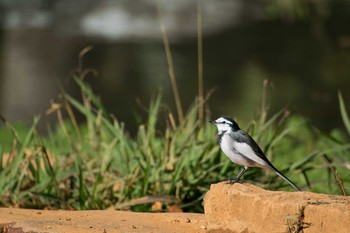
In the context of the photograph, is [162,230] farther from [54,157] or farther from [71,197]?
[54,157]

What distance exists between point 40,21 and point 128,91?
4.99m

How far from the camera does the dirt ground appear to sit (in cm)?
514

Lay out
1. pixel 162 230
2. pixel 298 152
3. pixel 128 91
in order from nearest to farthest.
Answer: pixel 162 230 → pixel 298 152 → pixel 128 91

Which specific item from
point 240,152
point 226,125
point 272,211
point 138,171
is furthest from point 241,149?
point 138,171

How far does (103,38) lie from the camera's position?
52.0 ft

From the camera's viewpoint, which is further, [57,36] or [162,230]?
Result: [57,36]

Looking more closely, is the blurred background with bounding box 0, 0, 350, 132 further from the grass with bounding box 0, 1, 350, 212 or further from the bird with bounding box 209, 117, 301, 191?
the bird with bounding box 209, 117, 301, 191

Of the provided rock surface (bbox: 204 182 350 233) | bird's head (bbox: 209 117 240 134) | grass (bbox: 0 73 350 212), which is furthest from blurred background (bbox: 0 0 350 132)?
rock surface (bbox: 204 182 350 233)

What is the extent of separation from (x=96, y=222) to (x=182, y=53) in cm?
957

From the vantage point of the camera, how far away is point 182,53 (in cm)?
1480

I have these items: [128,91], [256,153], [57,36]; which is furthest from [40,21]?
[256,153]

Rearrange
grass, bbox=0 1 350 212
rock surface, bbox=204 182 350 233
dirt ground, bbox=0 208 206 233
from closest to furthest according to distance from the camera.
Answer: rock surface, bbox=204 182 350 233, dirt ground, bbox=0 208 206 233, grass, bbox=0 1 350 212

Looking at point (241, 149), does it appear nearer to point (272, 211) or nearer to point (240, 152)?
point (240, 152)

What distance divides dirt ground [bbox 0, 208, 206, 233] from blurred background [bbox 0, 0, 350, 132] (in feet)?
14.8
